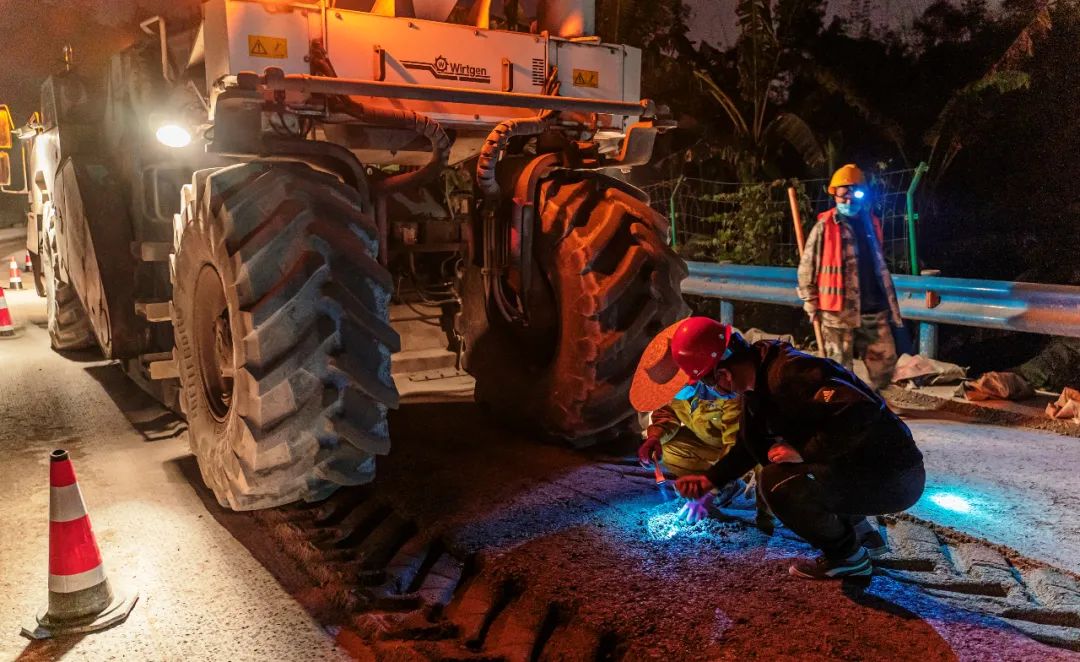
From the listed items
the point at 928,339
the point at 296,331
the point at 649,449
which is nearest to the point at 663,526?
the point at 649,449

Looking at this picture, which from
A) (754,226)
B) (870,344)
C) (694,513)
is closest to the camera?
(694,513)

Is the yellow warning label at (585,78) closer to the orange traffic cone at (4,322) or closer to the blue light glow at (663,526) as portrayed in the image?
the blue light glow at (663,526)

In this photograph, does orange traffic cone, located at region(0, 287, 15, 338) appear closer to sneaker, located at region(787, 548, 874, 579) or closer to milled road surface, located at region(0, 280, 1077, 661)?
milled road surface, located at region(0, 280, 1077, 661)

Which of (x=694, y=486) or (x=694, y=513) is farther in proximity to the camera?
(x=694, y=513)

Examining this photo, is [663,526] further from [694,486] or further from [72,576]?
[72,576]

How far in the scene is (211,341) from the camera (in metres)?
4.71

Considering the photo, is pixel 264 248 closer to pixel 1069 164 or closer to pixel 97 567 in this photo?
pixel 97 567

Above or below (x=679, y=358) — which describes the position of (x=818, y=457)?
below

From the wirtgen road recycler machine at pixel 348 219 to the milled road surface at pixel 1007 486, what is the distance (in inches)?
72.0

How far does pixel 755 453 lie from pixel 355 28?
Answer: 2.95 m

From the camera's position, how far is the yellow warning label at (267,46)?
425cm

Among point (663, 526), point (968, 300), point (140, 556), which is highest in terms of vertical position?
point (968, 300)

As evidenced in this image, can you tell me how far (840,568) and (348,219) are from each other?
2.60m

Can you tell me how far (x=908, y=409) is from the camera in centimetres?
662
